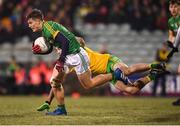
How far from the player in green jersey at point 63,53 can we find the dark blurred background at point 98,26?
37.7 ft

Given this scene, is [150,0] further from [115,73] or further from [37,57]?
[115,73]

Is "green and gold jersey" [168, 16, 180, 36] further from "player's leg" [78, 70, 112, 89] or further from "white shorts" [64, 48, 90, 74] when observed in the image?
"white shorts" [64, 48, 90, 74]

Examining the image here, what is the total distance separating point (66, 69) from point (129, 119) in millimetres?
1616

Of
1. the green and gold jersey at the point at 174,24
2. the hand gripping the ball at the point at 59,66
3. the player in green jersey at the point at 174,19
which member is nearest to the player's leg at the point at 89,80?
the hand gripping the ball at the point at 59,66

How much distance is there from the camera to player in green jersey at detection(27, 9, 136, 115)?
9695 mm

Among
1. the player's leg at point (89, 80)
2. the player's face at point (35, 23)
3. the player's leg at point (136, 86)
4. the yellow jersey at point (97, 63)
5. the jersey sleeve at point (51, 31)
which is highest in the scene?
the player's face at point (35, 23)

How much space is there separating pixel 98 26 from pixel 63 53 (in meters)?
14.0

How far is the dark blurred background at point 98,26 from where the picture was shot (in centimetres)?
2252

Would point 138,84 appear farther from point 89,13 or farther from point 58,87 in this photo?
point 89,13

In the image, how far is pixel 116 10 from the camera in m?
22.6

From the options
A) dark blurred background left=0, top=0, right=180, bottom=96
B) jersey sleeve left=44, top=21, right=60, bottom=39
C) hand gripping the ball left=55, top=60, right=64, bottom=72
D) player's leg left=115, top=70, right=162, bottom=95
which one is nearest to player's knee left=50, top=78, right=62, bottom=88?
hand gripping the ball left=55, top=60, right=64, bottom=72

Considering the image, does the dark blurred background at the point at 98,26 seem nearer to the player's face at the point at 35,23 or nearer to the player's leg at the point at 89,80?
the player's leg at the point at 89,80

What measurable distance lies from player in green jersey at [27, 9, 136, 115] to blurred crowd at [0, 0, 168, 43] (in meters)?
12.1

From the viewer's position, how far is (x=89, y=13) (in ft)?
75.9
